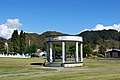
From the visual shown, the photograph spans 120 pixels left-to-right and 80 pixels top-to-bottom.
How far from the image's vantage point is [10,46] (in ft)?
416

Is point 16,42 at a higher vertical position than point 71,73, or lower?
higher

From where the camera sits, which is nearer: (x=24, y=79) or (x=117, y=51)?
(x=24, y=79)

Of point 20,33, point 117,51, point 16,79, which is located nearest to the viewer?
point 16,79

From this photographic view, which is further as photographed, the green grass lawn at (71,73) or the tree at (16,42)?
the tree at (16,42)

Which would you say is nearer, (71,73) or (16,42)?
(71,73)

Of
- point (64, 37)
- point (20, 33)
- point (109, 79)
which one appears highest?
point (20, 33)

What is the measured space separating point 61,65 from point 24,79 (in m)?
21.8

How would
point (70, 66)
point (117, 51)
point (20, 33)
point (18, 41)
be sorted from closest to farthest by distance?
point (70, 66) → point (18, 41) → point (20, 33) → point (117, 51)

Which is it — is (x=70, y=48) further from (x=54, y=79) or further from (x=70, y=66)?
(x=54, y=79)

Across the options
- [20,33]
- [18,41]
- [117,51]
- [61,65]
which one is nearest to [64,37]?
[61,65]

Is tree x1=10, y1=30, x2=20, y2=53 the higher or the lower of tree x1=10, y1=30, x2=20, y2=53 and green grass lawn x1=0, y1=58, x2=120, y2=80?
the higher

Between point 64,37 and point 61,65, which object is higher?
point 64,37

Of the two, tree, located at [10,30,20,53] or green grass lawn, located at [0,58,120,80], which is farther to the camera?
tree, located at [10,30,20,53]

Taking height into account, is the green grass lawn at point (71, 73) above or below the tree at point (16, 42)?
below
